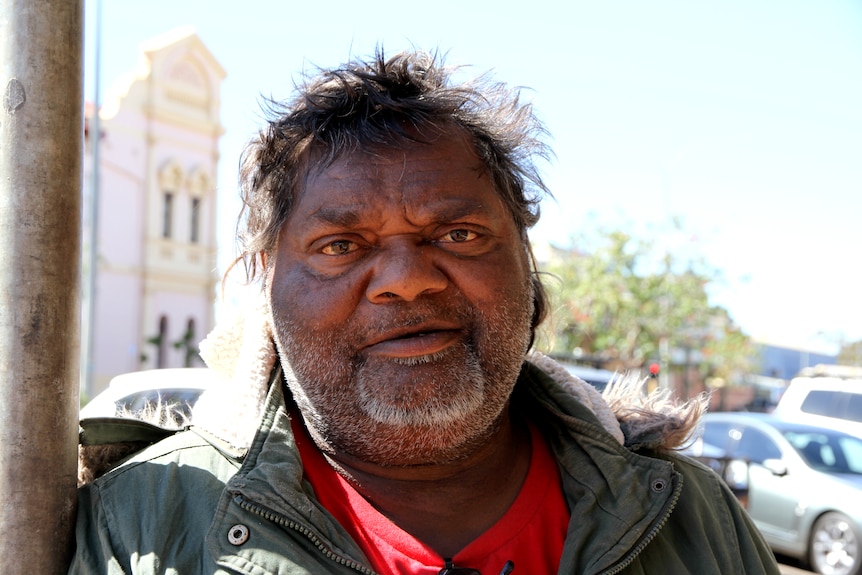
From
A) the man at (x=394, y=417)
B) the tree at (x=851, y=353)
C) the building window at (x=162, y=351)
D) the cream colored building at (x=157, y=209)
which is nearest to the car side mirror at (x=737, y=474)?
the man at (x=394, y=417)

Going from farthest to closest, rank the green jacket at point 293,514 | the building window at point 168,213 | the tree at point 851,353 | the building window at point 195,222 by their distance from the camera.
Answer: the tree at point 851,353 → the building window at point 195,222 → the building window at point 168,213 → the green jacket at point 293,514

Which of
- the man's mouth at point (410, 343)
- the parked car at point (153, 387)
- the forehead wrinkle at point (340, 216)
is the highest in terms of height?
the forehead wrinkle at point (340, 216)

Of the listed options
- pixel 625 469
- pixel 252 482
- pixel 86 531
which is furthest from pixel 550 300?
pixel 86 531

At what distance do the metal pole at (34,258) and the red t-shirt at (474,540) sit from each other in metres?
0.71

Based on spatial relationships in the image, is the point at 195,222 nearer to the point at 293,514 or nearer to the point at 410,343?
the point at 410,343

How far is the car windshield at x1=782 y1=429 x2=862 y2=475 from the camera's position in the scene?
909 cm

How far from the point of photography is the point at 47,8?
65.1 inches

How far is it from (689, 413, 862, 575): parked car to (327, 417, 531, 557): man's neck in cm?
642

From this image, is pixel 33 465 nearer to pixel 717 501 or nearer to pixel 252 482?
pixel 252 482

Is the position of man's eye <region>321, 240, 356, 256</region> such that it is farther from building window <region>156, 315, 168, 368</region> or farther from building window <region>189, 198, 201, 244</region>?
building window <region>189, 198, 201, 244</region>

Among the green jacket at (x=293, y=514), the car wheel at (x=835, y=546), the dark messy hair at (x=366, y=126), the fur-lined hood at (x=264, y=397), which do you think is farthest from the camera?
the car wheel at (x=835, y=546)

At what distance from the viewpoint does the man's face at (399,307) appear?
211 centimetres

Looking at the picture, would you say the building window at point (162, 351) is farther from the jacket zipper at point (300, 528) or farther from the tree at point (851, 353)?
the tree at point (851, 353)

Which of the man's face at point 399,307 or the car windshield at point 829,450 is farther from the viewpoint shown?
the car windshield at point 829,450
